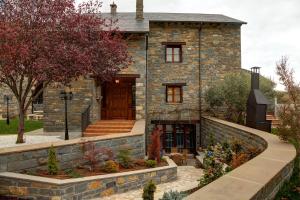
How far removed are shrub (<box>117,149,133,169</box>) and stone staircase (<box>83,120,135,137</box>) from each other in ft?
15.1

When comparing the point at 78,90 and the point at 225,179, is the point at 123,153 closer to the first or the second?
the point at 225,179

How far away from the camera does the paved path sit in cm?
887

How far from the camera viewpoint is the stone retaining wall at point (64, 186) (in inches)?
308

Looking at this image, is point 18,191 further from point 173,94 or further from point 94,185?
point 173,94

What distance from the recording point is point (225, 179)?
179 inches

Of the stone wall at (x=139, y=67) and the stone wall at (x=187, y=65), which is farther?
the stone wall at (x=187, y=65)

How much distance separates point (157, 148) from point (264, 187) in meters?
7.55

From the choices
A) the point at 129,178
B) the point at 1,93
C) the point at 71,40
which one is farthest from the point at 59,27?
the point at 1,93

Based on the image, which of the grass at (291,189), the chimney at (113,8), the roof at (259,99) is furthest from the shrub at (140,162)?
the chimney at (113,8)

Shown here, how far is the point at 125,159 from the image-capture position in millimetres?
10570

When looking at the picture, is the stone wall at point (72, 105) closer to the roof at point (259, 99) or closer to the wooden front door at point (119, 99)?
the wooden front door at point (119, 99)

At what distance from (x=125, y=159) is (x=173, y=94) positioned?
11365 millimetres

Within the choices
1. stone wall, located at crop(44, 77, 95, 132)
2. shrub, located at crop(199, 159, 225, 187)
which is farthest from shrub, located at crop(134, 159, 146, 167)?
stone wall, located at crop(44, 77, 95, 132)

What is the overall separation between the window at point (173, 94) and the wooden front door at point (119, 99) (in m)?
2.56
